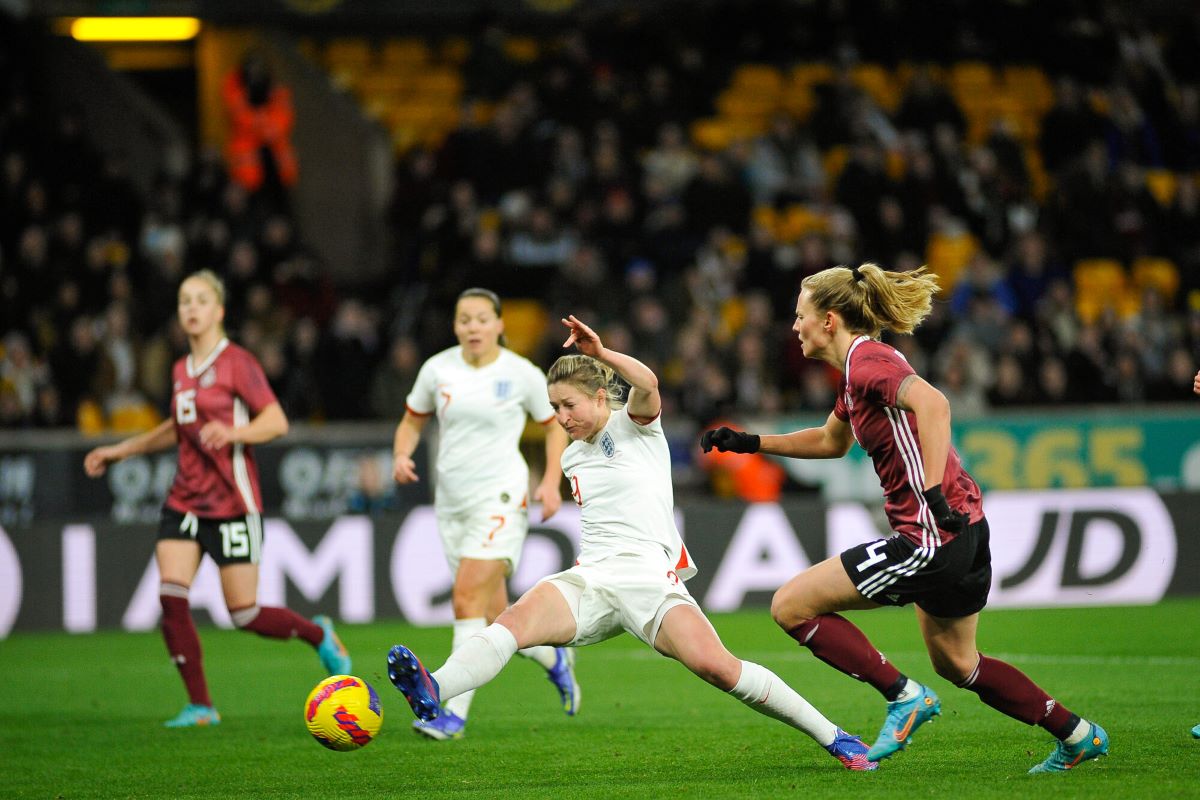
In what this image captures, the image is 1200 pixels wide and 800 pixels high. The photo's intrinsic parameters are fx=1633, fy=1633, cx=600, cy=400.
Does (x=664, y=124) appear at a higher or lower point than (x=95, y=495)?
higher

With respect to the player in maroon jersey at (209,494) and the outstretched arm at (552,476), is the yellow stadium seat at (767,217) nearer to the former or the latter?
the outstretched arm at (552,476)

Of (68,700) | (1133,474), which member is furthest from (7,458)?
(1133,474)

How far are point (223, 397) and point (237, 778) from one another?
246 cm

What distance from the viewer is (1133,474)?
15188 millimetres

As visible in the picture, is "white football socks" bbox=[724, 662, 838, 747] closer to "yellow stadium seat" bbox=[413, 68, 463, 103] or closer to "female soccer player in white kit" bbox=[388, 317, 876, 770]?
"female soccer player in white kit" bbox=[388, 317, 876, 770]

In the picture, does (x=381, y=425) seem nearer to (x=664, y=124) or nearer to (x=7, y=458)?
(x=7, y=458)

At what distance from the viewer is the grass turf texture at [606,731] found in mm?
6113

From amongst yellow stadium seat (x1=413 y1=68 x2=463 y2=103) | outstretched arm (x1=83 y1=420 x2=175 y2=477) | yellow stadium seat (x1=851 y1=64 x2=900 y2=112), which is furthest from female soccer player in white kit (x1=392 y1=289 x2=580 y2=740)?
yellow stadium seat (x1=413 y1=68 x2=463 y2=103)

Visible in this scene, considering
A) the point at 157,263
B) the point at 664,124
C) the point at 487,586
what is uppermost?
the point at 664,124

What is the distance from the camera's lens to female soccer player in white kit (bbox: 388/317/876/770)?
5988 millimetres

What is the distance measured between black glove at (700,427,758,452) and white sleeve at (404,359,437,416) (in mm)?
2500

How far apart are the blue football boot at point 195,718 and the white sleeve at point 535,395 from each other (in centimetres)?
226

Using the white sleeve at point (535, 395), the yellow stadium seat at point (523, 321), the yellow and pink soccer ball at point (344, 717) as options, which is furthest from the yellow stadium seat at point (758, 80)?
the yellow and pink soccer ball at point (344, 717)

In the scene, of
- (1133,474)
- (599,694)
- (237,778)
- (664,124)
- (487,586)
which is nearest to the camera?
(237,778)
